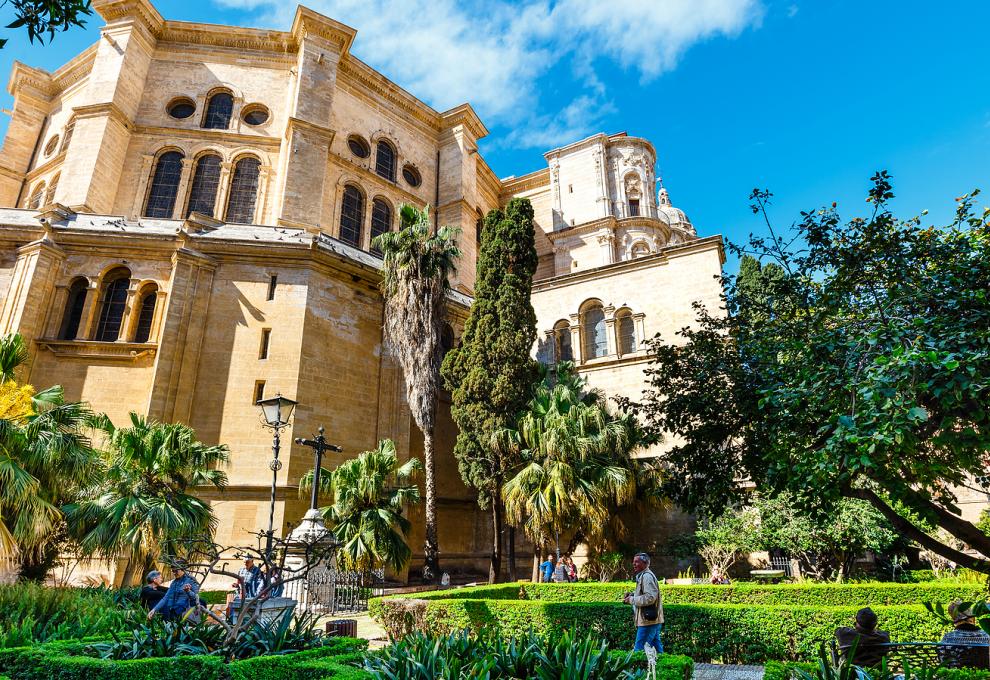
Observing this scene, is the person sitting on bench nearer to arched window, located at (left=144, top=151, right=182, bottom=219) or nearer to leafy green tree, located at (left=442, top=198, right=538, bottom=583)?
leafy green tree, located at (left=442, top=198, right=538, bottom=583)

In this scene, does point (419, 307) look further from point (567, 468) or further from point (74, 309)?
point (74, 309)

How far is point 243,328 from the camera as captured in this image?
61.4 feet

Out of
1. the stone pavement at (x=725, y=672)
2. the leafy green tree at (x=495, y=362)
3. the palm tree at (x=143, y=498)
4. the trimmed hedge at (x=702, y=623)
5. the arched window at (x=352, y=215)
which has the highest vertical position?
the arched window at (x=352, y=215)

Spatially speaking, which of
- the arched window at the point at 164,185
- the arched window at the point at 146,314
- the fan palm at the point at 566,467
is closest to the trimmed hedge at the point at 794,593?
the fan palm at the point at 566,467

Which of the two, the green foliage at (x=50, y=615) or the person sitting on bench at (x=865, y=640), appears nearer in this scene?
the person sitting on bench at (x=865, y=640)

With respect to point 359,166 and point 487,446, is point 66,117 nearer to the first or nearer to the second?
point 359,166

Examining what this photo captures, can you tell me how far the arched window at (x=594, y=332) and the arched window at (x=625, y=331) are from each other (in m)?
0.68

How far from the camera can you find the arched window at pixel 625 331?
23.7m

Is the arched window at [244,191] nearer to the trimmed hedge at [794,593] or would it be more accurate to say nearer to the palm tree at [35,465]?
the palm tree at [35,465]

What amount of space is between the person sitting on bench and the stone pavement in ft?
7.56

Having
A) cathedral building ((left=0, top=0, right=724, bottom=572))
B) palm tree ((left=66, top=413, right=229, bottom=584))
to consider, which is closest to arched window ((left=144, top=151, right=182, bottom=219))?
cathedral building ((left=0, top=0, right=724, bottom=572))

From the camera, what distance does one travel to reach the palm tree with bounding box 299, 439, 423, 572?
15.0 metres

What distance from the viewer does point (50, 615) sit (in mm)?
8391

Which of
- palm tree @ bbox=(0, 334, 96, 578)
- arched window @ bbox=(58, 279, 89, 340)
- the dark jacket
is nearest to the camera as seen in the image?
the dark jacket
